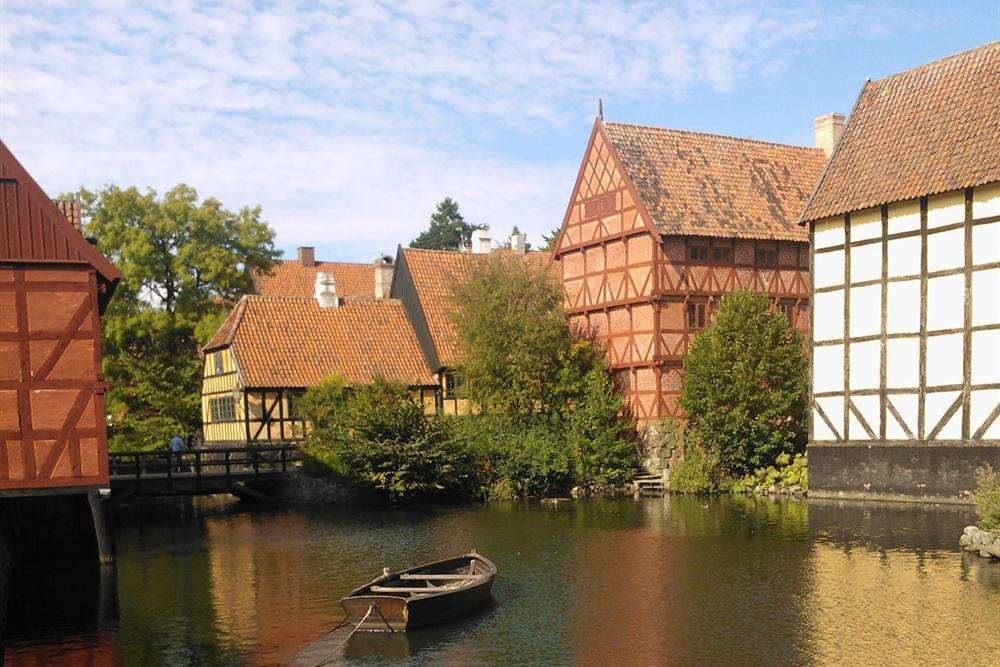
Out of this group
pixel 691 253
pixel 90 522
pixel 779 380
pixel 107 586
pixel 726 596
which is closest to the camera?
pixel 726 596

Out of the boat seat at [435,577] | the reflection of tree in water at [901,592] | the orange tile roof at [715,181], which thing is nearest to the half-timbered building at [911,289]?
the reflection of tree in water at [901,592]

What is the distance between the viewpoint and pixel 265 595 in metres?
21.1

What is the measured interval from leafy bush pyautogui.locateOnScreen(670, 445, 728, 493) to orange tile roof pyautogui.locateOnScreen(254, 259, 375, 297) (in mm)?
28047

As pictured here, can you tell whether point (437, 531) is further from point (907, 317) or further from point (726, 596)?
point (907, 317)

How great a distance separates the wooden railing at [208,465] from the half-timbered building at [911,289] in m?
17.5

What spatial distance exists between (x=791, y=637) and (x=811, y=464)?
1780 centimetres

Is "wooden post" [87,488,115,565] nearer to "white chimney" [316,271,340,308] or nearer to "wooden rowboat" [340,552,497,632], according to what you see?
"wooden rowboat" [340,552,497,632]

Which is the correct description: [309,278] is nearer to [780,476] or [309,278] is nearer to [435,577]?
[780,476]

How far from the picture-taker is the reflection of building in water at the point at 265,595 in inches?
687

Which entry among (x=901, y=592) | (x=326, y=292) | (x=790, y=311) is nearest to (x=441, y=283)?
(x=326, y=292)

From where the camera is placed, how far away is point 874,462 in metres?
31.8

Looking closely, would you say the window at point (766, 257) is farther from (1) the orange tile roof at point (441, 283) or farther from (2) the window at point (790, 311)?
(1) the orange tile roof at point (441, 283)

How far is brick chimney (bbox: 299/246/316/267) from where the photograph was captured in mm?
63562

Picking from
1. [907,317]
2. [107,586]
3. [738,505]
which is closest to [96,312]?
[107,586]
